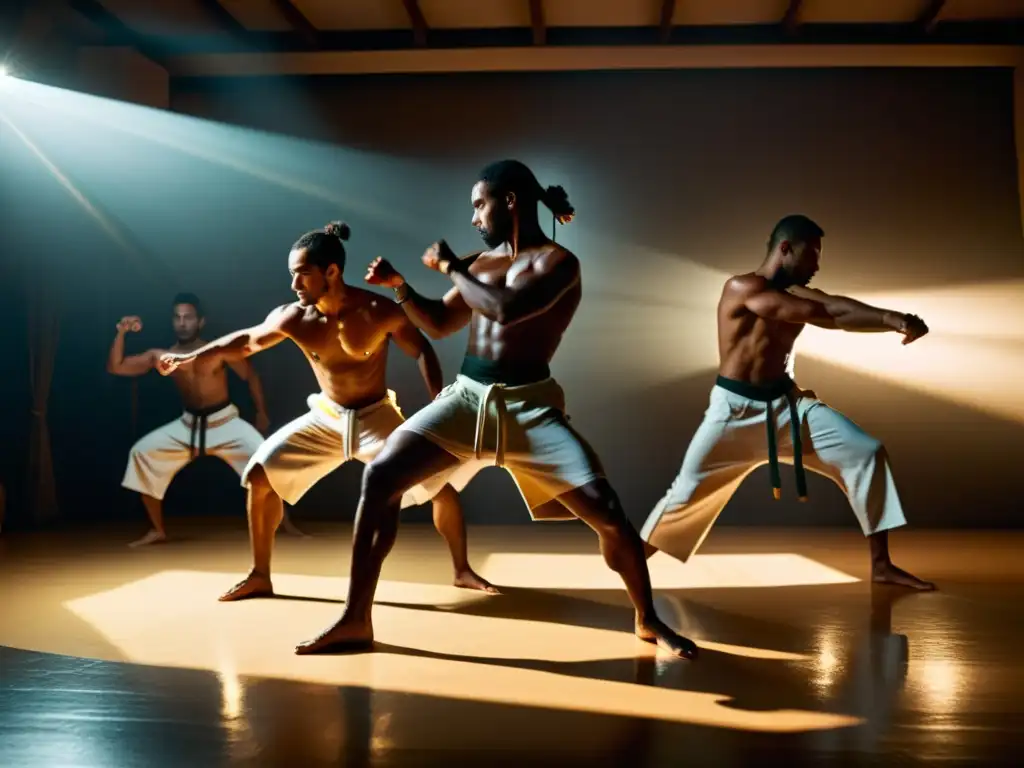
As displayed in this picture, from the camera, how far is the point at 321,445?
3.52 metres

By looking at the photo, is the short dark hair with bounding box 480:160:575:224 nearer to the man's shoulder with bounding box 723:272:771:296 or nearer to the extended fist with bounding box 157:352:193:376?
the man's shoulder with bounding box 723:272:771:296

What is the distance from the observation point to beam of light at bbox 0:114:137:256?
590cm

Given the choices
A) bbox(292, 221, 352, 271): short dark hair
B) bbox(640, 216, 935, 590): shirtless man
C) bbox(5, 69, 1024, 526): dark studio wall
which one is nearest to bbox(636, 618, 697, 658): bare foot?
bbox(640, 216, 935, 590): shirtless man

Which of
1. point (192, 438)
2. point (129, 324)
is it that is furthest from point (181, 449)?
point (129, 324)

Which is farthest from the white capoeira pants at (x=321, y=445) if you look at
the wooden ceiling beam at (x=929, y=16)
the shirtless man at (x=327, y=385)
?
the wooden ceiling beam at (x=929, y=16)

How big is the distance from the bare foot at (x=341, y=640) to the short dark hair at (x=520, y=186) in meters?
1.26

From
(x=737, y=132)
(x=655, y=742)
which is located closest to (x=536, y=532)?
(x=737, y=132)

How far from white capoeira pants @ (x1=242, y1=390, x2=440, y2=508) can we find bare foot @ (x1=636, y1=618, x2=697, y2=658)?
958 mm

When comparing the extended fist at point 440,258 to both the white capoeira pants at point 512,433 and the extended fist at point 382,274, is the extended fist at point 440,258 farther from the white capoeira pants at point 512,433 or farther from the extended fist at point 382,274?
the white capoeira pants at point 512,433

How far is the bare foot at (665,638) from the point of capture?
8.82 ft

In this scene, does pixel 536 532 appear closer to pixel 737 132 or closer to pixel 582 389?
pixel 582 389

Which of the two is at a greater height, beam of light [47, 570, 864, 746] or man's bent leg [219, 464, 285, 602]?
man's bent leg [219, 464, 285, 602]

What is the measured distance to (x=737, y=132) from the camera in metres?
6.00

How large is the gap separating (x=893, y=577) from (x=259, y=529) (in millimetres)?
2399
